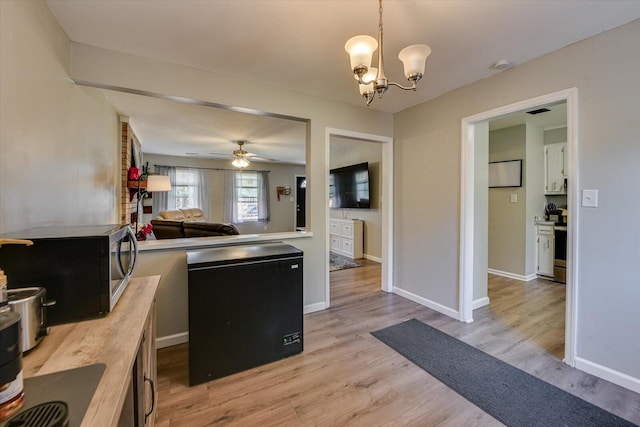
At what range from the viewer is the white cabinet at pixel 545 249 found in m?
4.14

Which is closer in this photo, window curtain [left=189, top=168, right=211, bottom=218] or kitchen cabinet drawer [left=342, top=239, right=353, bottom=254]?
kitchen cabinet drawer [left=342, top=239, right=353, bottom=254]

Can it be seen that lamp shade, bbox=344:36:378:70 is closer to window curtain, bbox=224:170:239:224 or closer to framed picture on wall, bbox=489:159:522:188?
framed picture on wall, bbox=489:159:522:188

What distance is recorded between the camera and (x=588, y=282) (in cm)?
196

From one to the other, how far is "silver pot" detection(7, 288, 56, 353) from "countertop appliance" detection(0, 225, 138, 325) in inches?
4.4

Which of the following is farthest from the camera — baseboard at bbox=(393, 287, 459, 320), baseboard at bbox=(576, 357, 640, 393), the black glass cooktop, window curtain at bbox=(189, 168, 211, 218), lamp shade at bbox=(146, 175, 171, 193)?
window curtain at bbox=(189, 168, 211, 218)

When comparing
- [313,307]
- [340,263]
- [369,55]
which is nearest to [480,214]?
[313,307]

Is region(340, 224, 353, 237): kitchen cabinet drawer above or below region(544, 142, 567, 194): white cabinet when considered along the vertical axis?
below

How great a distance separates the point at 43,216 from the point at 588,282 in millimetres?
3587

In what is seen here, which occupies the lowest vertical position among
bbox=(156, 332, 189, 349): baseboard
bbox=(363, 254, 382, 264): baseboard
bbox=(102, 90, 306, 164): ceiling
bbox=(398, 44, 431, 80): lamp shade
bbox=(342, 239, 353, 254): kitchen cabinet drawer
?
bbox=(156, 332, 189, 349): baseboard

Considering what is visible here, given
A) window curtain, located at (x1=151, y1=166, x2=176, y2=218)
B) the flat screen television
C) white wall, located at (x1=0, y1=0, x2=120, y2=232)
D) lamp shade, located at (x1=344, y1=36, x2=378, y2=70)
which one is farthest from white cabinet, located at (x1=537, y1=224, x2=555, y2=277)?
window curtain, located at (x1=151, y1=166, x2=176, y2=218)

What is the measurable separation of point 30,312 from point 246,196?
7.32m

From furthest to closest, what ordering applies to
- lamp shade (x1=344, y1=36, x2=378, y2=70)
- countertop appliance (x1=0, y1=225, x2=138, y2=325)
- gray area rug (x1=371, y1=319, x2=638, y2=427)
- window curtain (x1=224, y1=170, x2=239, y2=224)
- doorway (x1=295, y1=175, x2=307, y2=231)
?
doorway (x1=295, y1=175, x2=307, y2=231)
window curtain (x1=224, y1=170, x2=239, y2=224)
gray area rug (x1=371, y1=319, x2=638, y2=427)
lamp shade (x1=344, y1=36, x2=378, y2=70)
countertop appliance (x1=0, y1=225, x2=138, y2=325)

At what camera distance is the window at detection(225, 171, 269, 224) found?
25.3 ft

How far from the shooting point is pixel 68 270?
1.05 m
